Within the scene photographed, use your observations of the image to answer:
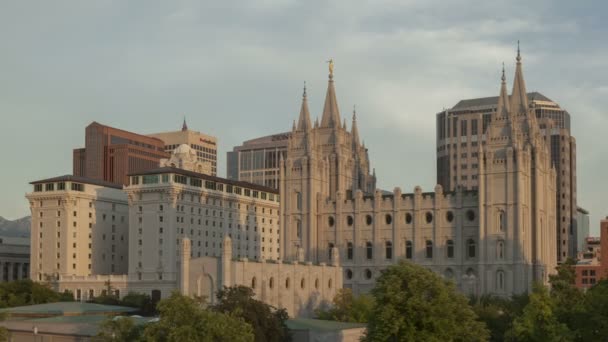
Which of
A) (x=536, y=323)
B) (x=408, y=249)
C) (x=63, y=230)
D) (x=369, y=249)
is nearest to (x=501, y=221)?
(x=408, y=249)

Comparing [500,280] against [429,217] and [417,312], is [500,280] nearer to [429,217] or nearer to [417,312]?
[429,217]

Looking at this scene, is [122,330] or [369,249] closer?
[122,330]

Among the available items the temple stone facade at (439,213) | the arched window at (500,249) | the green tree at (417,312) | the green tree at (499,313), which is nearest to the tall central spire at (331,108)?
the temple stone facade at (439,213)

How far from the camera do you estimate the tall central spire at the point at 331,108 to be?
Answer: 541 feet

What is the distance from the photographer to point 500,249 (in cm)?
14100

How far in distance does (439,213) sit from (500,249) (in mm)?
10660

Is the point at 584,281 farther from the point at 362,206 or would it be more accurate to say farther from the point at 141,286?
the point at 141,286

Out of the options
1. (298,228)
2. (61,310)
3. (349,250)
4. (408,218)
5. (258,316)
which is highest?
(408,218)

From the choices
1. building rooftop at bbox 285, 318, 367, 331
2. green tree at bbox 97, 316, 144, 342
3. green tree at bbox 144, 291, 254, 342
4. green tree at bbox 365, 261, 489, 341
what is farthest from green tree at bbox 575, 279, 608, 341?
green tree at bbox 97, 316, 144, 342

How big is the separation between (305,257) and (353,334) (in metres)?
53.3

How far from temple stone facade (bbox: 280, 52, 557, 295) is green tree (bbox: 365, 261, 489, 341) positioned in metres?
58.4

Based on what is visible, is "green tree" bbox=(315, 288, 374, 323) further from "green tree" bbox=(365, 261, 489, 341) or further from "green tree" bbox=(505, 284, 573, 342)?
"green tree" bbox=(365, 261, 489, 341)

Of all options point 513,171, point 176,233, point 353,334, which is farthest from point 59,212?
point 353,334

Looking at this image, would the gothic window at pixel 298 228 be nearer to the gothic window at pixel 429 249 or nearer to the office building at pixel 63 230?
the gothic window at pixel 429 249
